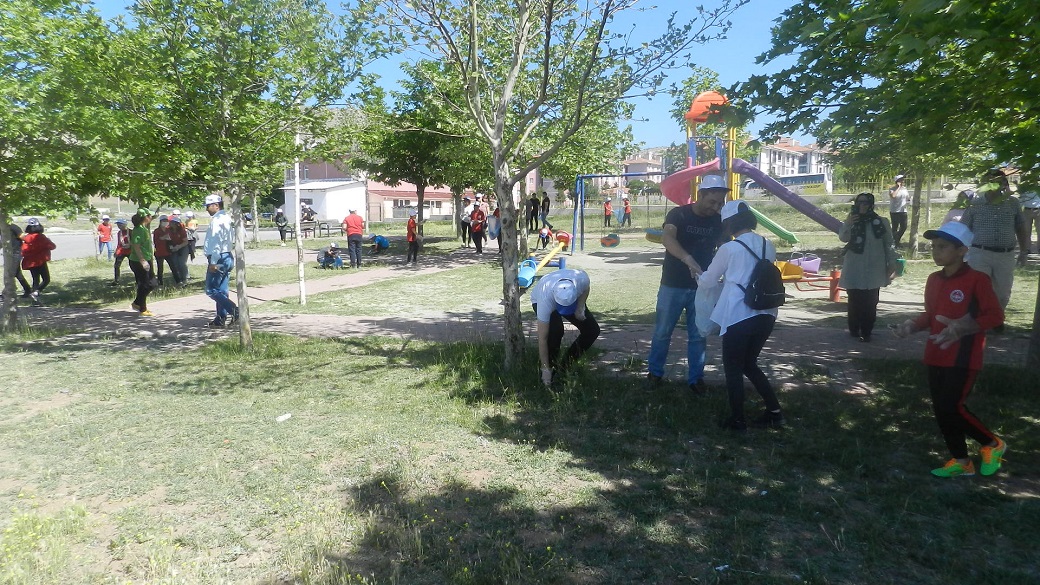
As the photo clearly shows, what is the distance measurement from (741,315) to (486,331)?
461 cm

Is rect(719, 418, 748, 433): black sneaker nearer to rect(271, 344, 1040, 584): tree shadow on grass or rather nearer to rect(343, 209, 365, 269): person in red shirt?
rect(271, 344, 1040, 584): tree shadow on grass

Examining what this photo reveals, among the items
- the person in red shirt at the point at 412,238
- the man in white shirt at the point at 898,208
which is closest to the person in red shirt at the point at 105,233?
the person in red shirt at the point at 412,238

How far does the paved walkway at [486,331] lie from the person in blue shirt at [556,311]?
33.0 inches

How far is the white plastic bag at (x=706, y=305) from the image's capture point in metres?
5.23

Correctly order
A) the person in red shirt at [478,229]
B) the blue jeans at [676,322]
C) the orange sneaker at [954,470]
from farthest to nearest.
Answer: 1. the person in red shirt at [478,229]
2. the blue jeans at [676,322]
3. the orange sneaker at [954,470]

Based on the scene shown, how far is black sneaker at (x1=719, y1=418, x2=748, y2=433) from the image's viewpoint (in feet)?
16.0

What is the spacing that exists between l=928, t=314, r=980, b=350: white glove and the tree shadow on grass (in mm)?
826

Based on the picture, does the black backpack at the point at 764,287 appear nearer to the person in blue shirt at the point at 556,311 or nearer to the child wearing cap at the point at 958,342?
the child wearing cap at the point at 958,342

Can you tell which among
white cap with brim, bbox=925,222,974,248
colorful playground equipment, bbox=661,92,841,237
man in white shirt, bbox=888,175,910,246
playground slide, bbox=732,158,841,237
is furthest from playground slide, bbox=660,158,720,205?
white cap with brim, bbox=925,222,974,248

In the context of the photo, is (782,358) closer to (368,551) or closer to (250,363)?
(368,551)

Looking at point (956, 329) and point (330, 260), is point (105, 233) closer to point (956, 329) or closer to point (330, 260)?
point (330, 260)

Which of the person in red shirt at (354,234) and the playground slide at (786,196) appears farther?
the person in red shirt at (354,234)

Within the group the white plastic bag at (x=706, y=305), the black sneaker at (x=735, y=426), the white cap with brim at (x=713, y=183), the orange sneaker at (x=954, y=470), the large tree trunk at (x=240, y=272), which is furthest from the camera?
the large tree trunk at (x=240, y=272)

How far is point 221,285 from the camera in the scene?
946 cm
